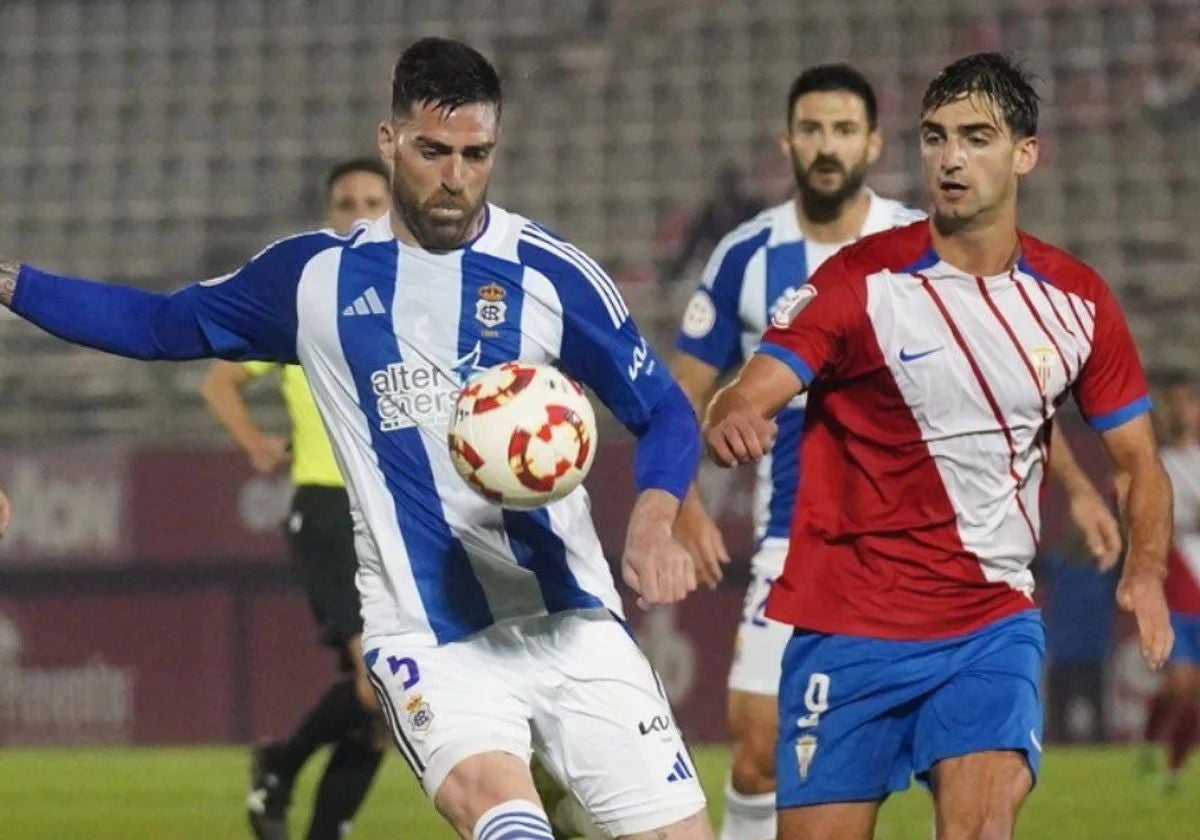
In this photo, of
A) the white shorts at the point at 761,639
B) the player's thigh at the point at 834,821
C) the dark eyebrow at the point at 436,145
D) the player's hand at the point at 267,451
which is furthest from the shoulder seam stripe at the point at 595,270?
the player's hand at the point at 267,451

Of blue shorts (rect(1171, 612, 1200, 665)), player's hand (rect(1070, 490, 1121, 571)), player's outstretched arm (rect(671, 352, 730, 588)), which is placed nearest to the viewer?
player's outstretched arm (rect(671, 352, 730, 588))

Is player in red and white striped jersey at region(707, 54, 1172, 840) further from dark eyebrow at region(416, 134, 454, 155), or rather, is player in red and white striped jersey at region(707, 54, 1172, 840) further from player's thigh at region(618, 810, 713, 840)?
dark eyebrow at region(416, 134, 454, 155)

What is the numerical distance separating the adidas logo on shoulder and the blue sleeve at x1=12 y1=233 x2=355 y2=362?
141 mm

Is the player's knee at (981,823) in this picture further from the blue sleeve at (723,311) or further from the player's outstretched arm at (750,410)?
the blue sleeve at (723,311)

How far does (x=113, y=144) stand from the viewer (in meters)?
20.3

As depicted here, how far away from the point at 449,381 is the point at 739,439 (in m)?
0.64

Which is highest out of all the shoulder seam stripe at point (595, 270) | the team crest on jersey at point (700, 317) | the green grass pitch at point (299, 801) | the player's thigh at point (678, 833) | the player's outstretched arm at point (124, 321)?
the shoulder seam stripe at point (595, 270)

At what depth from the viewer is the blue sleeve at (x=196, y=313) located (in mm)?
5125

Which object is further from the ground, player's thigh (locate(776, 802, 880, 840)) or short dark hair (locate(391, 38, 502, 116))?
short dark hair (locate(391, 38, 502, 116))

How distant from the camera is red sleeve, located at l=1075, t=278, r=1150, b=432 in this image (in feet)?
17.8

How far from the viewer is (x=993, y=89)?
17.8 ft

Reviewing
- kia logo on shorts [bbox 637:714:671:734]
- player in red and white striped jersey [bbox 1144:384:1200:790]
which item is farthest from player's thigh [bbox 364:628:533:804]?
player in red and white striped jersey [bbox 1144:384:1200:790]

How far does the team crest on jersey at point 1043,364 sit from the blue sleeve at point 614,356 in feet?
2.69

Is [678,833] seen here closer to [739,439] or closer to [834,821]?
[834,821]
